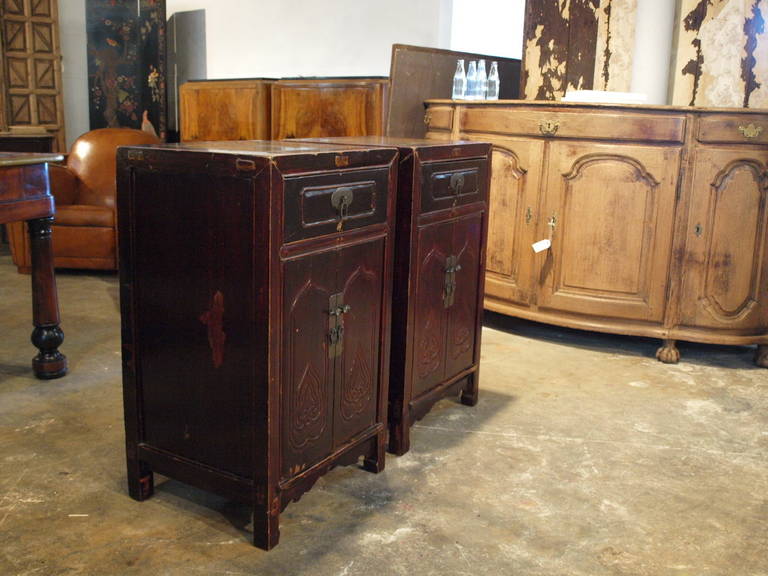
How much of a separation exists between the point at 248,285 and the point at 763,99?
298 cm

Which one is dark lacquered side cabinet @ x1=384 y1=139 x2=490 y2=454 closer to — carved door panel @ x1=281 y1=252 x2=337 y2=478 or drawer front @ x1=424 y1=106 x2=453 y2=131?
carved door panel @ x1=281 y1=252 x2=337 y2=478

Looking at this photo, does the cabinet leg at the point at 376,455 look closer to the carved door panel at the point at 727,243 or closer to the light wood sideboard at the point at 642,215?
the light wood sideboard at the point at 642,215

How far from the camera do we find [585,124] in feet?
11.7

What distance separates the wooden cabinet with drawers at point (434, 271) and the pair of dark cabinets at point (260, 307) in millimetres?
18

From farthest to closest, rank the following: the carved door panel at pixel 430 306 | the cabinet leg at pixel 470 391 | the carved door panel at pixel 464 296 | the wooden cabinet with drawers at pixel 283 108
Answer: the wooden cabinet with drawers at pixel 283 108 < the cabinet leg at pixel 470 391 < the carved door panel at pixel 464 296 < the carved door panel at pixel 430 306

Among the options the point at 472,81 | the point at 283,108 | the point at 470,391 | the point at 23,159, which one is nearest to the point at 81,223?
the point at 283,108

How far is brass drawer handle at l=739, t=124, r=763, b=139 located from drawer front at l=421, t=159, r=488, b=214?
51.0 inches

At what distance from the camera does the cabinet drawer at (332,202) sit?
190 centimetres

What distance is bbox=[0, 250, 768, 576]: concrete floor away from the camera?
6.42ft

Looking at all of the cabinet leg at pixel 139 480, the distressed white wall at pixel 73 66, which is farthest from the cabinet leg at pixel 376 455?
the distressed white wall at pixel 73 66

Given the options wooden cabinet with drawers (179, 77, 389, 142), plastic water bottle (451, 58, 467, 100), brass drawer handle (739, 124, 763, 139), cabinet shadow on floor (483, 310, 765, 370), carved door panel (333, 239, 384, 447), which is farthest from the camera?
wooden cabinet with drawers (179, 77, 389, 142)

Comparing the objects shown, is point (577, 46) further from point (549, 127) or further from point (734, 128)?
point (734, 128)

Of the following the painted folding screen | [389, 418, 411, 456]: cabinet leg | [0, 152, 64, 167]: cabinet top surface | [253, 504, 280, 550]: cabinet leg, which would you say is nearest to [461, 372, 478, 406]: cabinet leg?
[389, 418, 411, 456]: cabinet leg

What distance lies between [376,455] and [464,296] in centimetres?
69
